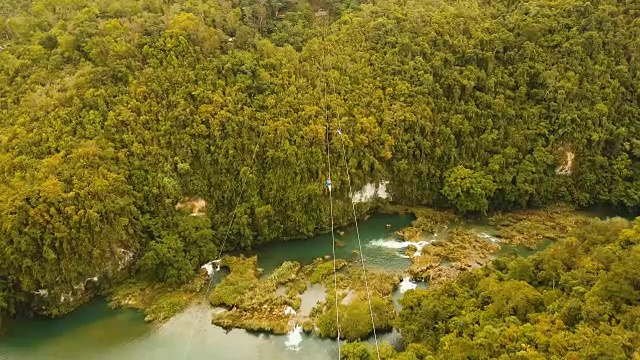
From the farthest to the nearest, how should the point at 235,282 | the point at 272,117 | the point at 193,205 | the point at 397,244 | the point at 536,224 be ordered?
the point at 536,224 → the point at 272,117 → the point at 397,244 → the point at 193,205 → the point at 235,282

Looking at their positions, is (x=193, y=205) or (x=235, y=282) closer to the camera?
(x=235, y=282)

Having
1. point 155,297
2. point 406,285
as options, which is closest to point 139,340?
point 155,297

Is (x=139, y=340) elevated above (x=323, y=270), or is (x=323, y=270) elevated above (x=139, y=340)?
(x=323, y=270)

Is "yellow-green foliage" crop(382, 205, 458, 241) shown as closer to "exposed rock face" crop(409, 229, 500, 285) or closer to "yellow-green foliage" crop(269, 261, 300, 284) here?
"exposed rock face" crop(409, 229, 500, 285)

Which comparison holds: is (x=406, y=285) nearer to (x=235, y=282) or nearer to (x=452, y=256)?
(x=452, y=256)

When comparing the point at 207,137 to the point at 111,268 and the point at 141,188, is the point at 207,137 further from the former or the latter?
the point at 111,268

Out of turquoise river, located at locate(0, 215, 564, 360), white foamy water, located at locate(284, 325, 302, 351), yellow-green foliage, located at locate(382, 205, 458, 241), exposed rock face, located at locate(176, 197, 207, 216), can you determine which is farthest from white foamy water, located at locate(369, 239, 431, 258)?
exposed rock face, located at locate(176, 197, 207, 216)
